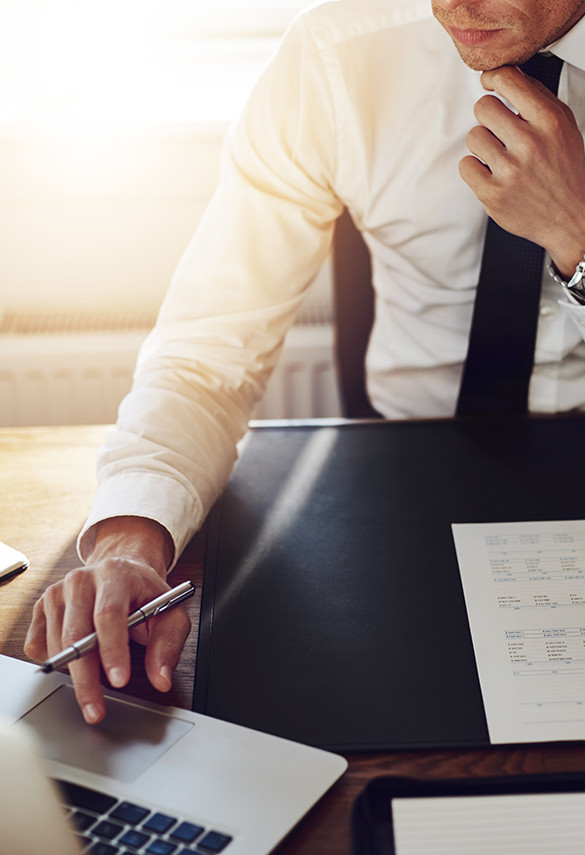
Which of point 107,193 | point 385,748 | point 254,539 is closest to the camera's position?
point 385,748

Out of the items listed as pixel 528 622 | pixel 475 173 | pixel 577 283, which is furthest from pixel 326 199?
pixel 528 622

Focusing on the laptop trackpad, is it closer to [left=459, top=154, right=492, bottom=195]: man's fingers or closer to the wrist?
the wrist

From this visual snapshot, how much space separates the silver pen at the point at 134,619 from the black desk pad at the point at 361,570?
0.12 ft

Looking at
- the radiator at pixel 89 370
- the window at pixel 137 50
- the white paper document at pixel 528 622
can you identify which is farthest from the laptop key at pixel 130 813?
the window at pixel 137 50

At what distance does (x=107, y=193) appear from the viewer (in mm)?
1541

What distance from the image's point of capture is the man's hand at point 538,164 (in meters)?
Result: 0.86

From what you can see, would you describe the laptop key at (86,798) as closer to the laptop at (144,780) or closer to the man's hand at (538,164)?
the laptop at (144,780)

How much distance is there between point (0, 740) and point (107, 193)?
115 cm

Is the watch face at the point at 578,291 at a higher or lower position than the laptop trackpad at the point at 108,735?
higher

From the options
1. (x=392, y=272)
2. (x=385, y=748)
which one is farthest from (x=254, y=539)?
(x=392, y=272)

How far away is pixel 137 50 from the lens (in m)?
1.72

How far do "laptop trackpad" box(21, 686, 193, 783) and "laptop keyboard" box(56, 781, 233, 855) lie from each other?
2 centimetres

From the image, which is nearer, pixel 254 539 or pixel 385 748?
pixel 385 748

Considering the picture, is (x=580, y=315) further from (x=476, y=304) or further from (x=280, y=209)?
(x=280, y=209)
